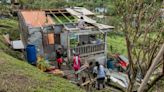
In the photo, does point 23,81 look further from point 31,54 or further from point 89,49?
point 89,49

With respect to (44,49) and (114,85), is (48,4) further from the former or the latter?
(114,85)

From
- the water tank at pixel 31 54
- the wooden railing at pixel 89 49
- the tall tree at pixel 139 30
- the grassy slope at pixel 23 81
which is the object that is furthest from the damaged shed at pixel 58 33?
the tall tree at pixel 139 30

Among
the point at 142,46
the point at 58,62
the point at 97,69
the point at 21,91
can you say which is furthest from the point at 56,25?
the point at 142,46

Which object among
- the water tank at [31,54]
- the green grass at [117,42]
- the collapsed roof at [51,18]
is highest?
the collapsed roof at [51,18]

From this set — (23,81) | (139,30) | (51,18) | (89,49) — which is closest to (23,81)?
(23,81)

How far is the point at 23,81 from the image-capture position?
11.7m

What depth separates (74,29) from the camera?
18.4m

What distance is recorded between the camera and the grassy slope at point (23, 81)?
10.9m

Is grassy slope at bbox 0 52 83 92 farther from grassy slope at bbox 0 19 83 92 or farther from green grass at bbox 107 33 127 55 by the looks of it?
green grass at bbox 107 33 127 55

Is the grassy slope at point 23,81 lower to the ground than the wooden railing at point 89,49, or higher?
higher

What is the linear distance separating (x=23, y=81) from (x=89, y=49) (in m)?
8.26

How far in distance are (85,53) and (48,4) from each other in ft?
54.6

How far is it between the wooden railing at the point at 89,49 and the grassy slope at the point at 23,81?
522cm

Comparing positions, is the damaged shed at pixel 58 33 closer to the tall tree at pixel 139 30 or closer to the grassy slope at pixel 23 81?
the grassy slope at pixel 23 81
